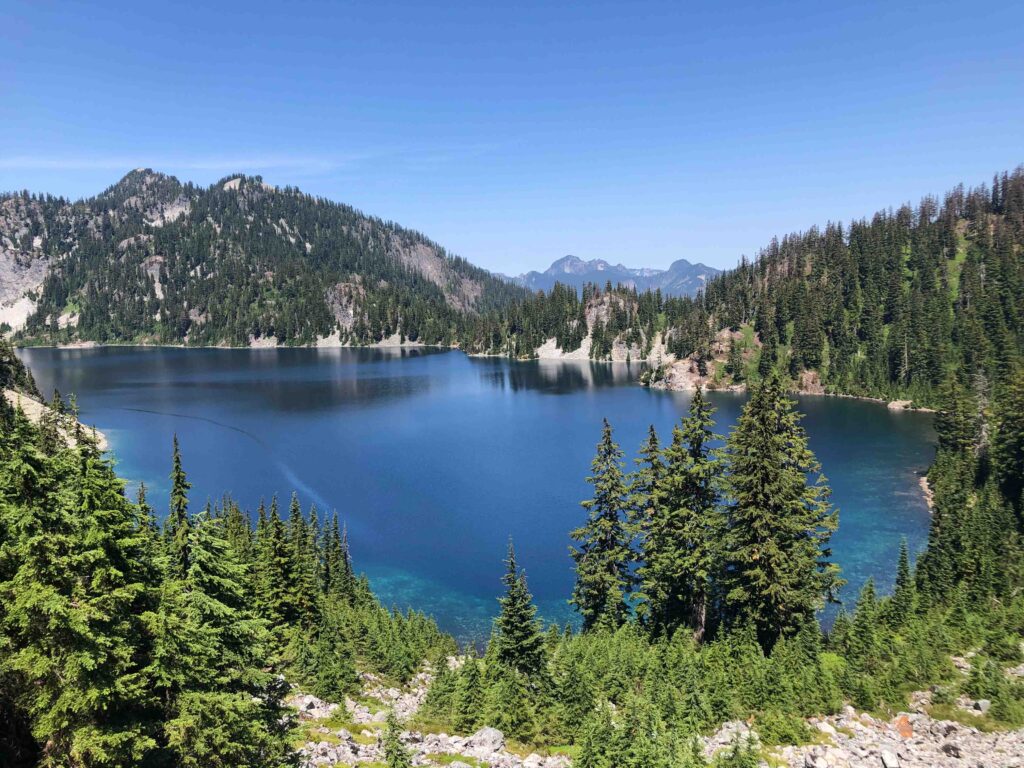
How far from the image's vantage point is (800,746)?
2419 centimetres

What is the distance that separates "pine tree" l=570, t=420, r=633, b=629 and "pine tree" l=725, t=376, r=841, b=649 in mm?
7519

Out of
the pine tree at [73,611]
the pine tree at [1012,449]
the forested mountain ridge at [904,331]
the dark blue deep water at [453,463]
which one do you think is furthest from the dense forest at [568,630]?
A: the forested mountain ridge at [904,331]

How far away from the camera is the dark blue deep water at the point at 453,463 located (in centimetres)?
6494

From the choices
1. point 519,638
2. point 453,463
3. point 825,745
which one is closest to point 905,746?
point 825,745

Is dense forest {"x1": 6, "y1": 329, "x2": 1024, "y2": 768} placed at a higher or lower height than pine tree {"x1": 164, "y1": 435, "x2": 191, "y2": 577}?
lower

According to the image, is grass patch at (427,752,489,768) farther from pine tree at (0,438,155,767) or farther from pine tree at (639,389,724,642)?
pine tree at (639,389,724,642)

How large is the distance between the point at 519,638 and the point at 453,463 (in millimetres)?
75409

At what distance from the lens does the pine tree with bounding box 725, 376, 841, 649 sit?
33719 millimetres

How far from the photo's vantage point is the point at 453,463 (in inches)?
4144

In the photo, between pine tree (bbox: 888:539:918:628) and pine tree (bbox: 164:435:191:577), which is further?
pine tree (bbox: 888:539:918:628)

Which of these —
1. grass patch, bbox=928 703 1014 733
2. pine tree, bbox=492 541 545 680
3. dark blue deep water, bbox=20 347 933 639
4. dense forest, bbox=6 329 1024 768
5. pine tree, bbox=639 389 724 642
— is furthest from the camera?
dark blue deep water, bbox=20 347 933 639

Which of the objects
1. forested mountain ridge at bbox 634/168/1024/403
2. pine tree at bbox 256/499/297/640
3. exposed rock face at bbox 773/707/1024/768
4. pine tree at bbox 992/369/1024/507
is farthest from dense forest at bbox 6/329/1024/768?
forested mountain ridge at bbox 634/168/1024/403

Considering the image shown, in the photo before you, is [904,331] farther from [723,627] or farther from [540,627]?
[540,627]

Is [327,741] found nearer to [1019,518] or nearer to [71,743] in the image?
[71,743]
